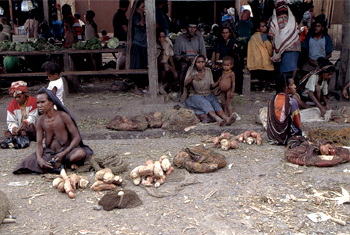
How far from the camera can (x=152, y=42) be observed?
22.1 ft

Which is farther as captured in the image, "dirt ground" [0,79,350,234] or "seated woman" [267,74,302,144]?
"seated woman" [267,74,302,144]

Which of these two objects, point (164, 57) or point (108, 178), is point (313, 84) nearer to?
point (164, 57)

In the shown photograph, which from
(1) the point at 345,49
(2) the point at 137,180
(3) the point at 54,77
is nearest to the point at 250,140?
(2) the point at 137,180

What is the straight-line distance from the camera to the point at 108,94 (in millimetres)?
7938

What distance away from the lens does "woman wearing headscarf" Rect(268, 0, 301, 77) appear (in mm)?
7160

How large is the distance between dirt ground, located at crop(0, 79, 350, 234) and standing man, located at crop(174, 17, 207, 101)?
2.49 m

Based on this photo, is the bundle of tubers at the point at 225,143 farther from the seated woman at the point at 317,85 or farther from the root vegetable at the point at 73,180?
the root vegetable at the point at 73,180

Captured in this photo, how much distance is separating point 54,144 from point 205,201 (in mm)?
2205

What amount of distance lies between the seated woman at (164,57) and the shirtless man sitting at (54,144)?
11.1 ft

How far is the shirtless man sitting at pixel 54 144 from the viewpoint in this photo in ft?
14.1

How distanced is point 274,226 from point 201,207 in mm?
759

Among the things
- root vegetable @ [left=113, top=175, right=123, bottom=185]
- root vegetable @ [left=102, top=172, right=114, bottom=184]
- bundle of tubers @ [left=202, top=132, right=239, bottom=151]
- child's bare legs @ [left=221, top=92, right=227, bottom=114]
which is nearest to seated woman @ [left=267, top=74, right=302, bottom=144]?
bundle of tubers @ [left=202, top=132, right=239, bottom=151]

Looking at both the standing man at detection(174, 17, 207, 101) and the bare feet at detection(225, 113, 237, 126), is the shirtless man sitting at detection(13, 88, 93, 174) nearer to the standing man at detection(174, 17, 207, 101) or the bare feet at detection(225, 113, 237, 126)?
the bare feet at detection(225, 113, 237, 126)

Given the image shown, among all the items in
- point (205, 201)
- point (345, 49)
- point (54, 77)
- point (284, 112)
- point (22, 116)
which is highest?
point (345, 49)
